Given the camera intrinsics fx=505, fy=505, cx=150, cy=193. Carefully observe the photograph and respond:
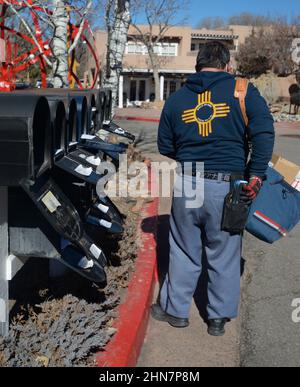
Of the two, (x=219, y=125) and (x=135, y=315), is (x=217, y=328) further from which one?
(x=219, y=125)

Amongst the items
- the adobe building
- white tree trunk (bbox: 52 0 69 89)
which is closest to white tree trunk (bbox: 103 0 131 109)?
white tree trunk (bbox: 52 0 69 89)

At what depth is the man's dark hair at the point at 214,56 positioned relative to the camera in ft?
10.7

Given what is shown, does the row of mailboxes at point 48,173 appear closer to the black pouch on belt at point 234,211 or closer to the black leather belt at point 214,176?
the black leather belt at point 214,176

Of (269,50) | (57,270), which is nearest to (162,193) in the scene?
(57,270)

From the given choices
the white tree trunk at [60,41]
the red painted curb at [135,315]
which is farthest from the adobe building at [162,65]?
the red painted curb at [135,315]

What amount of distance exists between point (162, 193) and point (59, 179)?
3.95 metres

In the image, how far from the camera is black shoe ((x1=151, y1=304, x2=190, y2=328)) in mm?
3527

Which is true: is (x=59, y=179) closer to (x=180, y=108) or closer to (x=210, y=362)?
(x=180, y=108)

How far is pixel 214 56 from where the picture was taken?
3256 millimetres

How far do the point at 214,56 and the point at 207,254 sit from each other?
131cm

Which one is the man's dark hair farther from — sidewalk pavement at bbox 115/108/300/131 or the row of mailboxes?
sidewalk pavement at bbox 115/108/300/131

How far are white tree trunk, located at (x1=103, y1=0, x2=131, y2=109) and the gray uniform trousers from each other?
564 centimetres

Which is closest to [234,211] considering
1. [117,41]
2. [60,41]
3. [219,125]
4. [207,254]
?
[207,254]

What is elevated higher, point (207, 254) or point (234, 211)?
point (234, 211)
